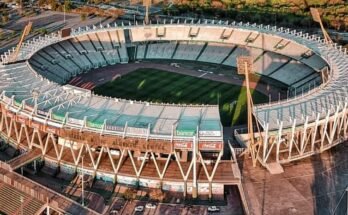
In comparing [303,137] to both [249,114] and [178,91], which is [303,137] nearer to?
[249,114]

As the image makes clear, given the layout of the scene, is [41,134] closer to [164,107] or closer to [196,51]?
[164,107]

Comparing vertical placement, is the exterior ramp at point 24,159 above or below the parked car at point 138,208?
above

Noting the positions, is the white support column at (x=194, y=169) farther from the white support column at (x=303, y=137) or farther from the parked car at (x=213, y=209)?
the white support column at (x=303, y=137)

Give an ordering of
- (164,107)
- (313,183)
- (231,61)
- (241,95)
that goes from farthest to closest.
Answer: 1. (231,61)
2. (241,95)
3. (164,107)
4. (313,183)

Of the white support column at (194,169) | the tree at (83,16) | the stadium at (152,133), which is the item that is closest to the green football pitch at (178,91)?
the stadium at (152,133)

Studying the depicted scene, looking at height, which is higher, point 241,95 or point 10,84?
point 10,84

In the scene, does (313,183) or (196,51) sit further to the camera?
(196,51)

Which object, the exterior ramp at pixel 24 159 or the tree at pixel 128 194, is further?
the exterior ramp at pixel 24 159

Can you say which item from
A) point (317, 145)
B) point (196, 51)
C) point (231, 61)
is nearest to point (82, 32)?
point (196, 51)

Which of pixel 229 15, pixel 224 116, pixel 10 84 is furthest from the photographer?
pixel 229 15
